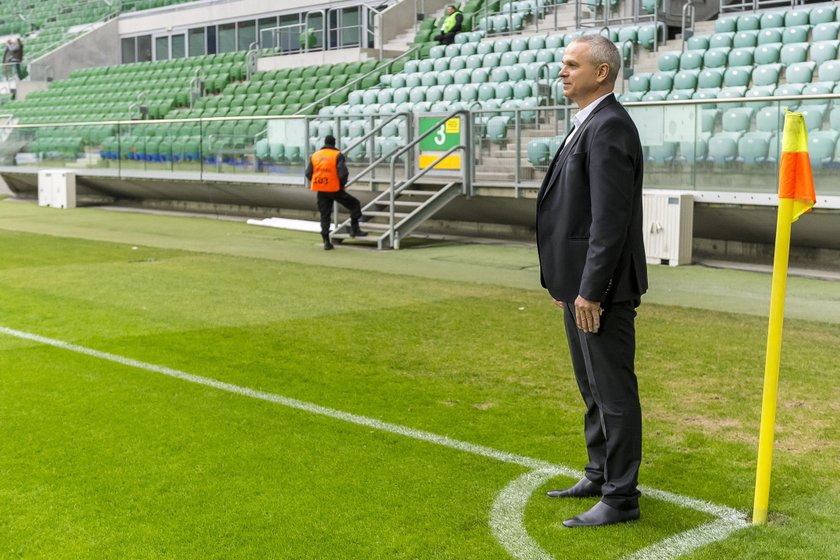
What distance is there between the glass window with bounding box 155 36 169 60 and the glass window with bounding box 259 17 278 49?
6.20 meters

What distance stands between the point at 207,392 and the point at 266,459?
5.01 ft

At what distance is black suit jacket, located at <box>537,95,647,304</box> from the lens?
3.98 m

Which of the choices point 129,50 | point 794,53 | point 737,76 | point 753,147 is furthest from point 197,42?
point 753,147

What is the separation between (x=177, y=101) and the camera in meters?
31.9

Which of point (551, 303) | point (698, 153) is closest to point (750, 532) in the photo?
Answer: point (551, 303)

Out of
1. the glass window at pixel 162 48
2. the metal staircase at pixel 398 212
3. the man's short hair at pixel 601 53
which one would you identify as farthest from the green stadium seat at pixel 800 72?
the glass window at pixel 162 48

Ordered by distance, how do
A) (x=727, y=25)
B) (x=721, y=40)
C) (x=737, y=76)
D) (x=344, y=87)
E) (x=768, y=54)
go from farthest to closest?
(x=344, y=87), (x=727, y=25), (x=721, y=40), (x=768, y=54), (x=737, y=76)

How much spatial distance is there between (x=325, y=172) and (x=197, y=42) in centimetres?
2481

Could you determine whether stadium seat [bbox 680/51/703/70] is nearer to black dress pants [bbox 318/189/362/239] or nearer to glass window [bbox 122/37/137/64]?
black dress pants [bbox 318/189/362/239]

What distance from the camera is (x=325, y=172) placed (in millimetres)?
16234

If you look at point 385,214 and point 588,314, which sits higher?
point 588,314

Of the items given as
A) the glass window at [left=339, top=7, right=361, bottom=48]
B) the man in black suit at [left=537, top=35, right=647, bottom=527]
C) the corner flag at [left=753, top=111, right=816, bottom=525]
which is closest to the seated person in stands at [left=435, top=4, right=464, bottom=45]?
the glass window at [left=339, top=7, right=361, bottom=48]

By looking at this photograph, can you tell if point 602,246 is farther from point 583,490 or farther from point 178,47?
point 178,47

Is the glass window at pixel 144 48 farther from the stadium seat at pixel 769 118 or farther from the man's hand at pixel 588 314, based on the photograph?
the man's hand at pixel 588 314
